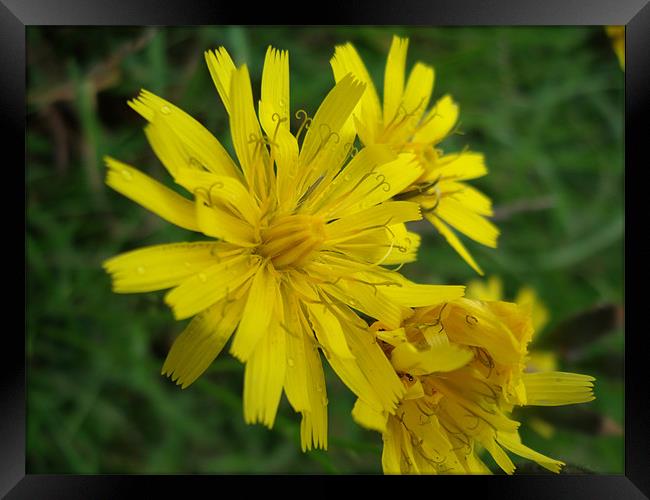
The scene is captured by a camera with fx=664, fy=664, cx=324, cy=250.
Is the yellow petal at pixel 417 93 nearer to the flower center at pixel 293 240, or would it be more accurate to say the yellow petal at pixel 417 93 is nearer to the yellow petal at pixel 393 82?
the yellow petal at pixel 393 82

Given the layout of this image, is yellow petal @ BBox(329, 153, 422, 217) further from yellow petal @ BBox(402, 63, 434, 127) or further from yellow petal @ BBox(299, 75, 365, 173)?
yellow petal @ BBox(402, 63, 434, 127)

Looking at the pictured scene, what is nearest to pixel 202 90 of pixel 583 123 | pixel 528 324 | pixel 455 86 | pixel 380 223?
pixel 455 86

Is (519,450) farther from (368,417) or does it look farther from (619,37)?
(619,37)

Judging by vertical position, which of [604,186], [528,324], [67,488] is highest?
[604,186]

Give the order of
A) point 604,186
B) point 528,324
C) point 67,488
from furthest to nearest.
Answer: point 604,186
point 67,488
point 528,324

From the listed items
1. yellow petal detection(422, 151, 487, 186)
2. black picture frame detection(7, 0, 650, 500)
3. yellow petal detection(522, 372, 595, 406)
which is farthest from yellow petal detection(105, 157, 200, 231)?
yellow petal detection(522, 372, 595, 406)

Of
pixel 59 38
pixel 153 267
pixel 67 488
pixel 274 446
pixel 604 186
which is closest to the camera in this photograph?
pixel 153 267

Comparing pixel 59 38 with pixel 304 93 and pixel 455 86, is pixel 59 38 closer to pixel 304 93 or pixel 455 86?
pixel 304 93

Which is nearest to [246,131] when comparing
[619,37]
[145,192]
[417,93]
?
[145,192]
